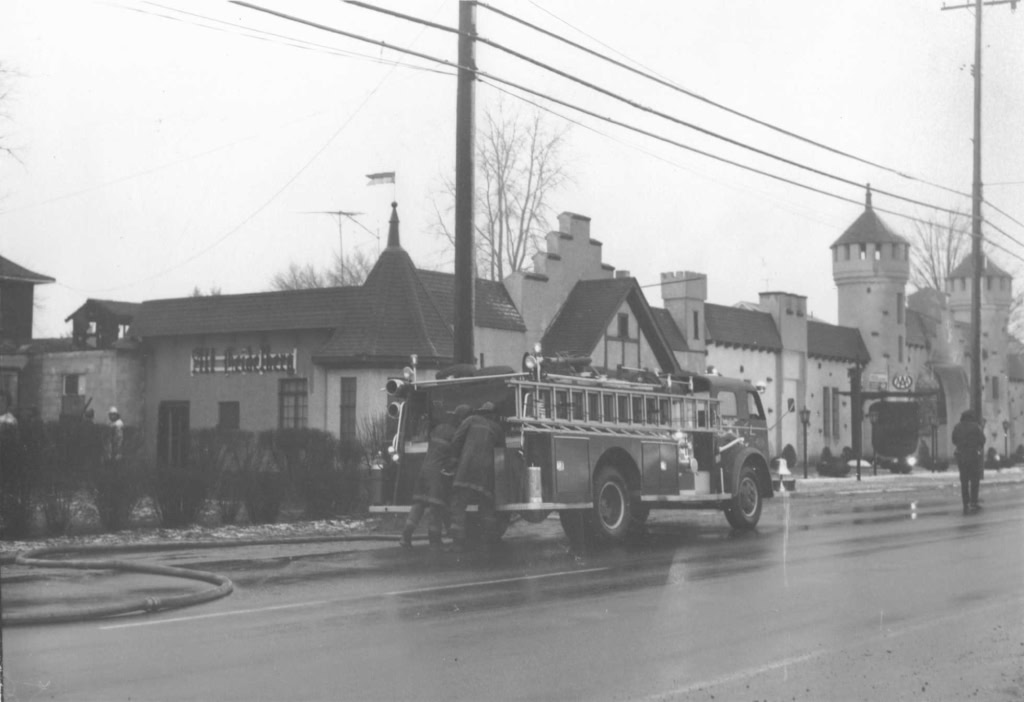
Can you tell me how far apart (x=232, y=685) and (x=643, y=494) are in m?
11.1

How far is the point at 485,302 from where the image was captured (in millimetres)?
39344

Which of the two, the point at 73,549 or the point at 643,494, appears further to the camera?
the point at 643,494

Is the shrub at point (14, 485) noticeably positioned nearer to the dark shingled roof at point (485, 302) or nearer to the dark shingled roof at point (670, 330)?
the dark shingled roof at point (485, 302)

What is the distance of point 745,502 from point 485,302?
19471 mm

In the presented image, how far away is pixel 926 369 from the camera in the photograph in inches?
2712

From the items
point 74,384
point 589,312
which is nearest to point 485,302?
point 589,312

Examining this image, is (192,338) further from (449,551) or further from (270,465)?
(449,551)

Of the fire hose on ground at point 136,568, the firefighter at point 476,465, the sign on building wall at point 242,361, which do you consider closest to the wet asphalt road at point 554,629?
the fire hose on ground at point 136,568

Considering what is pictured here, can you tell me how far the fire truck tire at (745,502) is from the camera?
20.4 meters

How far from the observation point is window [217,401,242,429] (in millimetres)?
38844

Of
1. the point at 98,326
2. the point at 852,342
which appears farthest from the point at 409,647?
the point at 852,342

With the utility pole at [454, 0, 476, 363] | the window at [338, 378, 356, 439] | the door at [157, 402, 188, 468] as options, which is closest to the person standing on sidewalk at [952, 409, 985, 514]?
the utility pole at [454, 0, 476, 363]

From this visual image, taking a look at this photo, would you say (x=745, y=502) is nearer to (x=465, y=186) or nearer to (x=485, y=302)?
(x=465, y=186)

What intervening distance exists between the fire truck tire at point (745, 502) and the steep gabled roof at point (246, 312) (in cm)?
1828
